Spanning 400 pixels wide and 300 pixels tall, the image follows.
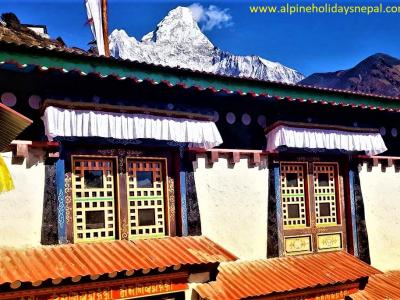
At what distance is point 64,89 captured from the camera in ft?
21.6

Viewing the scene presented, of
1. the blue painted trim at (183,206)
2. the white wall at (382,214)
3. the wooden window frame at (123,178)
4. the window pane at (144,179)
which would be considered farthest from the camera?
the white wall at (382,214)

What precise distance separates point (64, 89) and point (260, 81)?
325cm

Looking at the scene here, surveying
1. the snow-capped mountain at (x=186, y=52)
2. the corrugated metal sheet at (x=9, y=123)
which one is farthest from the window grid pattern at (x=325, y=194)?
the snow-capped mountain at (x=186, y=52)

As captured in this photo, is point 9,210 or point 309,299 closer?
point 9,210

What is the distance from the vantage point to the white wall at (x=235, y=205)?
7.61m

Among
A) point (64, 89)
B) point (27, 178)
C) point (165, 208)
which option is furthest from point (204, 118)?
point (27, 178)

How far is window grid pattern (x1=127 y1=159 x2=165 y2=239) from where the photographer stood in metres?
7.04

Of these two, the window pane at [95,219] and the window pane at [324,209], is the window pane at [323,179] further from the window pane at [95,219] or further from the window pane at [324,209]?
the window pane at [95,219]

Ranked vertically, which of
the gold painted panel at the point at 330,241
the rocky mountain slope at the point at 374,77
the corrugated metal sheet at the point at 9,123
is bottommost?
the gold painted panel at the point at 330,241

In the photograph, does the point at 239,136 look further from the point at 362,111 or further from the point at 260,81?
the point at 362,111

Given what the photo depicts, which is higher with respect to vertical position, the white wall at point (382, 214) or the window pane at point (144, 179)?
the window pane at point (144, 179)

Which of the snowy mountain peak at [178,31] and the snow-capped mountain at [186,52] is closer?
the snow-capped mountain at [186,52]

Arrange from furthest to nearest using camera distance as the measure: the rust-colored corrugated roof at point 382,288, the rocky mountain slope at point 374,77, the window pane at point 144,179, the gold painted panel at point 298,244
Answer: the rocky mountain slope at point 374,77, the gold painted panel at point 298,244, the rust-colored corrugated roof at point 382,288, the window pane at point 144,179

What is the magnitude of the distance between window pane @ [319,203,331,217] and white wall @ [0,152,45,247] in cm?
537
